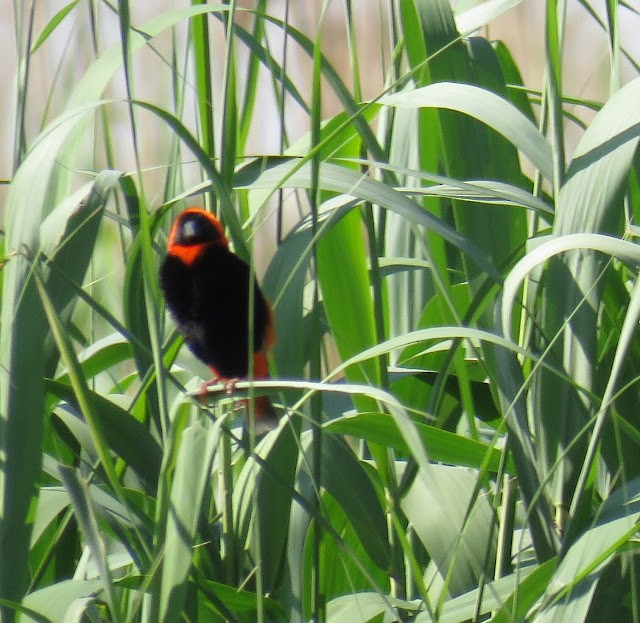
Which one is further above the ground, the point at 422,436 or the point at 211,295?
the point at 211,295

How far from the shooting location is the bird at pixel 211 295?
1.23m

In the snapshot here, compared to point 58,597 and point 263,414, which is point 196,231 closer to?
point 263,414

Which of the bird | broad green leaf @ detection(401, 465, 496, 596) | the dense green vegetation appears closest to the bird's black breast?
the bird

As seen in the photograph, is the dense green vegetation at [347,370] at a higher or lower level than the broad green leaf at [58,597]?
higher

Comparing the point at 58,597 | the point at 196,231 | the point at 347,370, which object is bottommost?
the point at 58,597

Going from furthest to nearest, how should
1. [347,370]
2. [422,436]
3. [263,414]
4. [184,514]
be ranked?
[263,414] → [347,370] → [422,436] → [184,514]

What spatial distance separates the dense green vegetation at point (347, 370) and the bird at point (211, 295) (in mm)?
141

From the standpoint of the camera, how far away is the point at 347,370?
3.20ft

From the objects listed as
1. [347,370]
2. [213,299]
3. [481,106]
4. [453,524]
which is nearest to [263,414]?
[213,299]

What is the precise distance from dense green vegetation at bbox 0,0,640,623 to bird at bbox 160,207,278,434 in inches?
5.5

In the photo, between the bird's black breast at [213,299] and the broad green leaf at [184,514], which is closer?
the broad green leaf at [184,514]

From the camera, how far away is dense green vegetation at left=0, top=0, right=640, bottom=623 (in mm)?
677

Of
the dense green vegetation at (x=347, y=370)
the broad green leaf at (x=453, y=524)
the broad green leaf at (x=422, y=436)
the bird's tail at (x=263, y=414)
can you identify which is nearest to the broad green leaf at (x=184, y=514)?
the dense green vegetation at (x=347, y=370)

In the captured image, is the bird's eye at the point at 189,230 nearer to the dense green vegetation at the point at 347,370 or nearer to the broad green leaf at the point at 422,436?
the dense green vegetation at the point at 347,370
